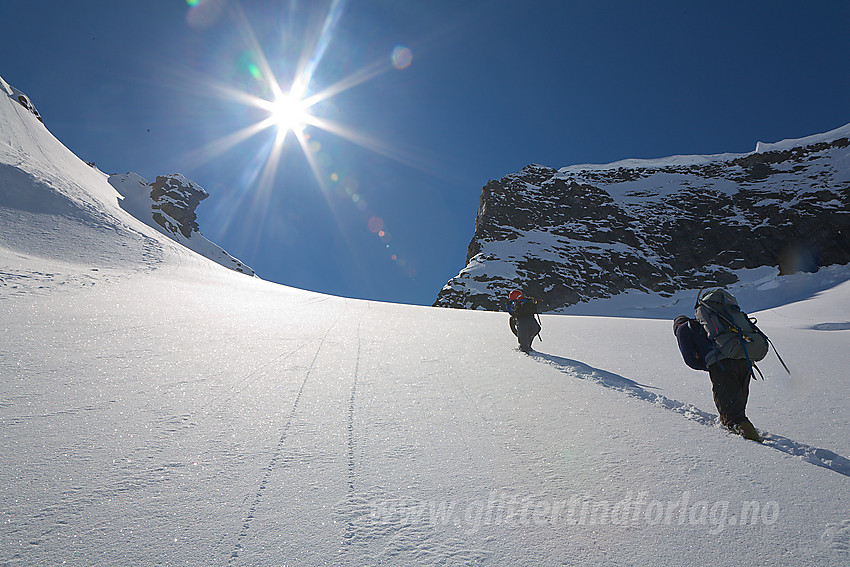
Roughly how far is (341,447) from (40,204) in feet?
73.2

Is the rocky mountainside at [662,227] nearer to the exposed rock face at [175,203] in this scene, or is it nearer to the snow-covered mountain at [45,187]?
the snow-covered mountain at [45,187]

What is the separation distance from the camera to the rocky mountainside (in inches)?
2849

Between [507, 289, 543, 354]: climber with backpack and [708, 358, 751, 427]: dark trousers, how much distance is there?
153 inches

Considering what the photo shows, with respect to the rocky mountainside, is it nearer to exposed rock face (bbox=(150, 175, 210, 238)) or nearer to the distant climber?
the distant climber

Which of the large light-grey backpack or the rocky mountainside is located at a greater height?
the rocky mountainside

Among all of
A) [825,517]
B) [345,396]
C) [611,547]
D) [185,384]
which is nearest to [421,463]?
[611,547]

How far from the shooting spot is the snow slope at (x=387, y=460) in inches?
62.0

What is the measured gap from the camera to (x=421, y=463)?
234cm


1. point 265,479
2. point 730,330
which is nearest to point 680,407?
point 730,330

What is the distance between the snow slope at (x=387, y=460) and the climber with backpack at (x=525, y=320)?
6.03 ft

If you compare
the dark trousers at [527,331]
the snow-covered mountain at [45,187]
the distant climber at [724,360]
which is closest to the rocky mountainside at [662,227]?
the snow-covered mountain at [45,187]

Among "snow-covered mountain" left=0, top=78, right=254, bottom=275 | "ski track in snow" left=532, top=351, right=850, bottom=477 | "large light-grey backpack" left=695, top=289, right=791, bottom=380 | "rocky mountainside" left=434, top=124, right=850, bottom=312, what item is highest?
"rocky mountainside" left=434, top=124, right=850, bottom=312

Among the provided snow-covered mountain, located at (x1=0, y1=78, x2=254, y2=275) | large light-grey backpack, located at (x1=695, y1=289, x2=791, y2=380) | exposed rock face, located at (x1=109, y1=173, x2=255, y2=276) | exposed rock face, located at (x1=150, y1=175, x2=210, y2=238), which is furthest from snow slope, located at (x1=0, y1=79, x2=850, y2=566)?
exposed rock face, located at (x1=150, y1=175, x2=210, y2=238)

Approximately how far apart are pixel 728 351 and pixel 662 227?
345 feet
